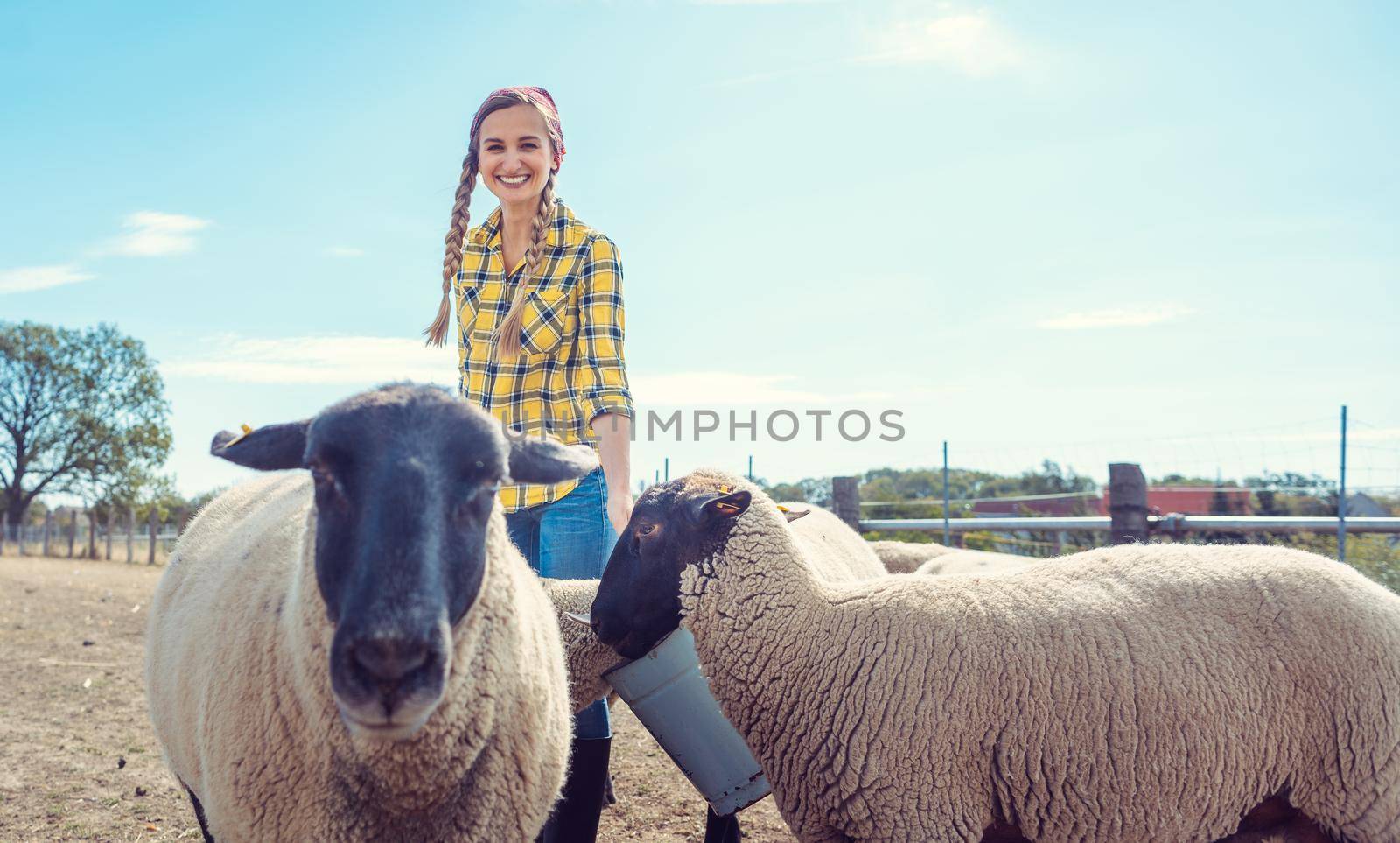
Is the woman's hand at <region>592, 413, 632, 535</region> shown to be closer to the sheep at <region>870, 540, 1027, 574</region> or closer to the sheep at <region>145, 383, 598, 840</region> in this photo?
the sheep at <region>145, 383, 598, 840</region>

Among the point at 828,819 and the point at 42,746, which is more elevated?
the point at 828,819

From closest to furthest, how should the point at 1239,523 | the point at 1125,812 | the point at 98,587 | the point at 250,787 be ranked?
1. the point at 250,787
2. the point at 1125,812
3. the point at 1239,523
4. the point at 98,587

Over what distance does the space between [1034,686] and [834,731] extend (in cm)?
70

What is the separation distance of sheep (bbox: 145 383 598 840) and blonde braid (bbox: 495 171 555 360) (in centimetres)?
90

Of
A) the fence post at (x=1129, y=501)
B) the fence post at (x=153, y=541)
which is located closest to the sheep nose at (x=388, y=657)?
the fence post at (x=1129, y=501)

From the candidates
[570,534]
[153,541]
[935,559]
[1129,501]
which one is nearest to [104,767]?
[570,534]

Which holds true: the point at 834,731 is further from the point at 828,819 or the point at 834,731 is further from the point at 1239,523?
the point at 1239,523

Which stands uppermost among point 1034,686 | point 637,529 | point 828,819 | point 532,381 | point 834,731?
point 532,381

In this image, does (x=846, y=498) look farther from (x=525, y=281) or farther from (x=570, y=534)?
(x=525, y=281)

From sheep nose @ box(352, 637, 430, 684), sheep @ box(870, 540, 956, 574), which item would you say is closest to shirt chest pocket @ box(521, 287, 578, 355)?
sheep nose @ box(352, 637, 430, 684)

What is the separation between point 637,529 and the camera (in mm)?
3748

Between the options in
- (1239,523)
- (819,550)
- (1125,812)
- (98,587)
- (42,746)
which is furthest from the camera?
(98,587)

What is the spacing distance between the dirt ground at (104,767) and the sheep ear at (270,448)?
8.97 ft

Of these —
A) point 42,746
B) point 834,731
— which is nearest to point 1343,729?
point 834,731
